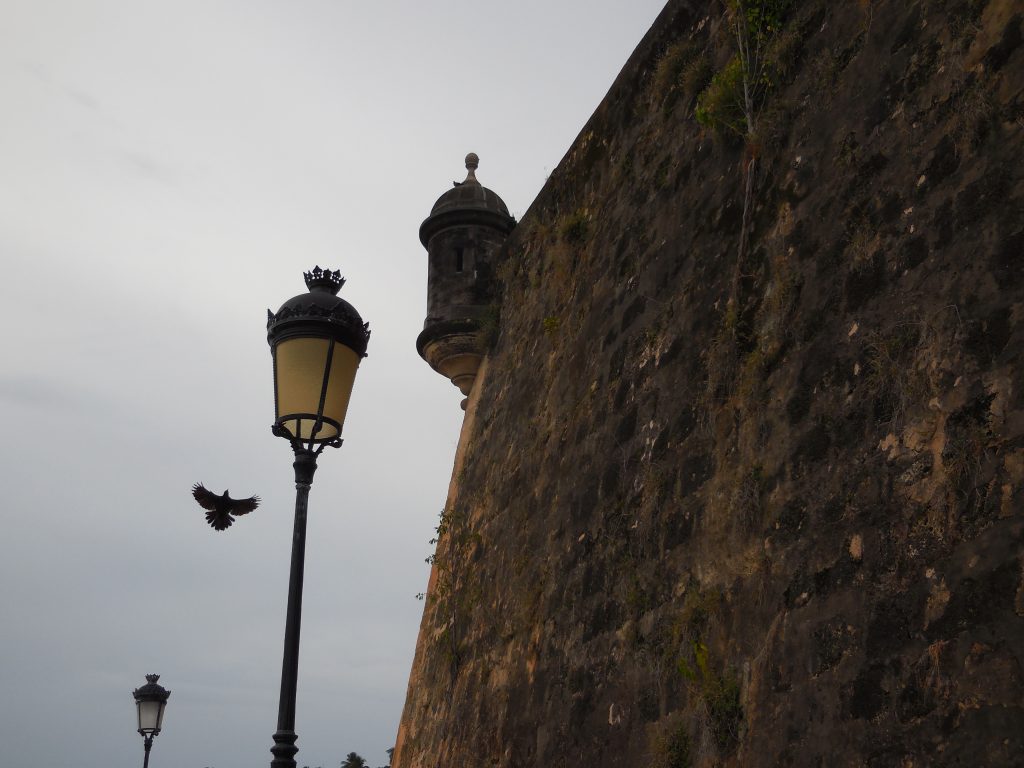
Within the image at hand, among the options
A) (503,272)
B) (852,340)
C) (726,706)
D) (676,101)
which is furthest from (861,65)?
(503,272)

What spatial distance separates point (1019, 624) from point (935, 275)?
1244mm

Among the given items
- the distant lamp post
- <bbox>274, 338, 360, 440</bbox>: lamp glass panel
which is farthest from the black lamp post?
the distant lamp post

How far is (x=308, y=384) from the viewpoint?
4992 mm

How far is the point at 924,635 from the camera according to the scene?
9.87 ft

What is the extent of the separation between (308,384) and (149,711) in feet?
31.0

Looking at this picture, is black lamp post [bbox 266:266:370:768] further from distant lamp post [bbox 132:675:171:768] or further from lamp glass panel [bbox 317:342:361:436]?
distant lamp post [bbox 132:675:171:768]

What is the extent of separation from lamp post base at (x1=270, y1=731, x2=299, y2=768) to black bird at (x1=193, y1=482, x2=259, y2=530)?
1061 mm

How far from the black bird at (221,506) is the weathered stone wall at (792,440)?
1740 mm

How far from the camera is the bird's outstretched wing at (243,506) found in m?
5.01

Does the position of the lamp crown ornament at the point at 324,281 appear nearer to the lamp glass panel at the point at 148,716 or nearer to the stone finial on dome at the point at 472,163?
the stone finial on dome at the point at 472,163

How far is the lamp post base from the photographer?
4.34m

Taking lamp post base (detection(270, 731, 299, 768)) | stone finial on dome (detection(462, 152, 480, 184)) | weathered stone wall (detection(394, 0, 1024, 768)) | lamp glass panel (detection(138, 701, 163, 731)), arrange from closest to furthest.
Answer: weathered stone wall (detection(394, 0, 1024, 768)), lamp post base (detection(270, 731, 299, 768)), stone finial on dome (detection(462, 152, 480, 184)), lamp glass panel (detection(138, 701, 163, 731))

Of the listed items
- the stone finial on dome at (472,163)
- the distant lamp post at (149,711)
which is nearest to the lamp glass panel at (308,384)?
the stone finial on dome at (472,163)

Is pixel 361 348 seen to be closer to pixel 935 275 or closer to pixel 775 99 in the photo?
pixel 775 99
